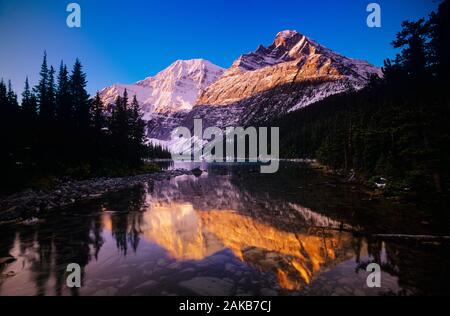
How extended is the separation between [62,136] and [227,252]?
3654 centimetres

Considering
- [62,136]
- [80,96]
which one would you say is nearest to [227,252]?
[62,136]

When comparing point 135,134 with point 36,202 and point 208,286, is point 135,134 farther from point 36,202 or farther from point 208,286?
point 208,286

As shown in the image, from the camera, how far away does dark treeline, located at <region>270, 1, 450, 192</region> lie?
17766 millimetres

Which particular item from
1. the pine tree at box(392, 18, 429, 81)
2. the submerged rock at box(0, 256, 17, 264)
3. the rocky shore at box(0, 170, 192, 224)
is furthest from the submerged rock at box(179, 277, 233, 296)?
the pine tree at box(392, 18, 429, 81)

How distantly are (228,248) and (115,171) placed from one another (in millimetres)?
37885

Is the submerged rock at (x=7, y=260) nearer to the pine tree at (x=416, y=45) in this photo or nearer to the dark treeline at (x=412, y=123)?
the dark treeline at (x=412, y=123)

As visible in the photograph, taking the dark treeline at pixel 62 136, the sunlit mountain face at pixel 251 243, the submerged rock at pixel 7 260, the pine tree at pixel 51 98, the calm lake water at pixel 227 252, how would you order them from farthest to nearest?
the pine tree at pixel 51 98, the dark treeline at pixel 62 136, the submerged rock at pixel 7 260, the sunlit mountain face at pixel 251 243, the calm lake water at pixel 227 252

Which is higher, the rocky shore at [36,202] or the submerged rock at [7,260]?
the rocky shore at [36,202]

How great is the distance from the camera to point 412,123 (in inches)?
715

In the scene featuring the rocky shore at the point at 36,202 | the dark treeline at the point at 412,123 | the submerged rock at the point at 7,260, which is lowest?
the submerged rock at the point at 7,260

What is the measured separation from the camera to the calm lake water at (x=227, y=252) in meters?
7.80

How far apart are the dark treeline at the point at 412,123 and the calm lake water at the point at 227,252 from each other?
169 inches

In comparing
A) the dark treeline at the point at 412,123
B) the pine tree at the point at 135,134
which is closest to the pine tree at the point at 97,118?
the pine tree at the point at 135,134

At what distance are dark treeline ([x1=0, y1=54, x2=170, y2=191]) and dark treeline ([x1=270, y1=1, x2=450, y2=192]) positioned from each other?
3536 centimetres
